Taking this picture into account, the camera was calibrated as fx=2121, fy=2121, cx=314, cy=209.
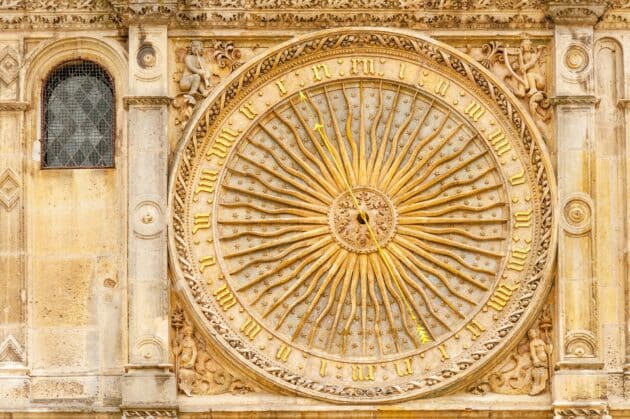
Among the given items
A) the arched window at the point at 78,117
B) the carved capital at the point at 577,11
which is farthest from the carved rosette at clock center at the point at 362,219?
the carved capital at the point at 577,11

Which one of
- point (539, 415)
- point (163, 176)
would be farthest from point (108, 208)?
point (539, 415)

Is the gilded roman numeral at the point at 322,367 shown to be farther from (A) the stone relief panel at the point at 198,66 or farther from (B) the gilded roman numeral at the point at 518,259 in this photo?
(A) the stone relief panel at the point at 198,66

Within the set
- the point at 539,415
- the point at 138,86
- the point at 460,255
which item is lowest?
the point at 539,415

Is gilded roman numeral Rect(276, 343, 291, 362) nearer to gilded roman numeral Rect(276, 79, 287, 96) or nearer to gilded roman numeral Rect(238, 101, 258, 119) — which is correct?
gilded roman numeral Rect(238, 101, 258, 119)

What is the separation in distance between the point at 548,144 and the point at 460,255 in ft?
5.29

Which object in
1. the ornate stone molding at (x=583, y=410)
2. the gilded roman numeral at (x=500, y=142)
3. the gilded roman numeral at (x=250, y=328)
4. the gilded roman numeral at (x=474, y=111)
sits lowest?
the ornate stone molding at (x=583, y=410)

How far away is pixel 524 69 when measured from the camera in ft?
79.6

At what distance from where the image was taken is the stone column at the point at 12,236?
23828 millimetres

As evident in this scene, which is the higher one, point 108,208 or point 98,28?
point 98,28

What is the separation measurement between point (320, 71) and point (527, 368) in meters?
4.13

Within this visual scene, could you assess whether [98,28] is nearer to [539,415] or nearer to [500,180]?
[500,180]

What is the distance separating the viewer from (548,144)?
24.1 m

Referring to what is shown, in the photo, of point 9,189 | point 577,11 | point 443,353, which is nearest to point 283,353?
point 443,353

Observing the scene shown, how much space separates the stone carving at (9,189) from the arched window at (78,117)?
40 cm
